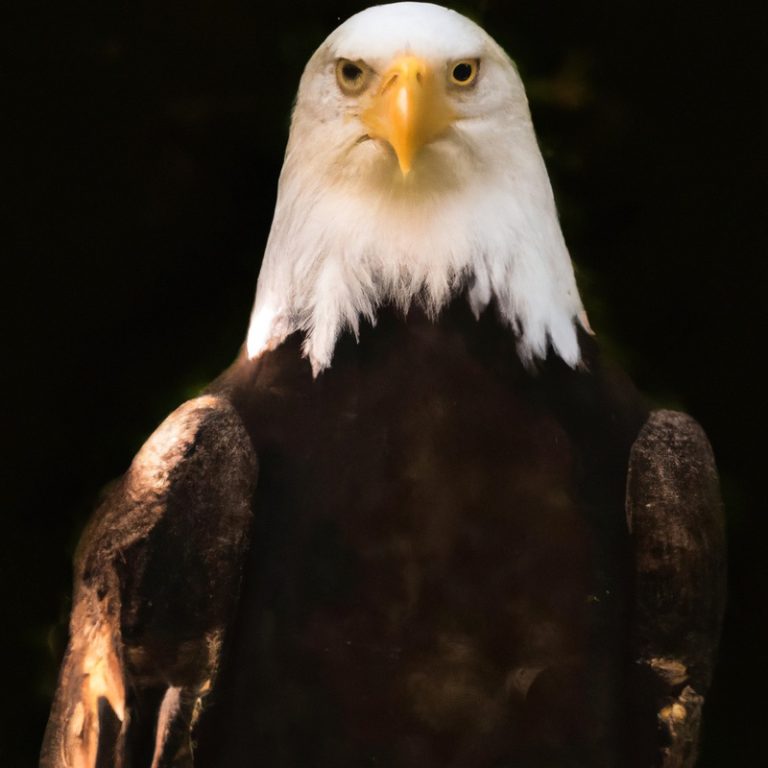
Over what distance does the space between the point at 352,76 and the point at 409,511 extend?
826 mm

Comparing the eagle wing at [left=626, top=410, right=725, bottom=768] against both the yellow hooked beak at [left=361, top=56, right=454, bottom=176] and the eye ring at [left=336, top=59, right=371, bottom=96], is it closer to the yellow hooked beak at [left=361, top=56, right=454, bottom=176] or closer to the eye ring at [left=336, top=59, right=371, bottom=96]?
the yellow hooked beak at [left=361, top=56, right=454, bottom=176]

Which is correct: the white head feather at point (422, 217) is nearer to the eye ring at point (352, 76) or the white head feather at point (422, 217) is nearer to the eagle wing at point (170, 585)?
the eye ring at point (352, 76)

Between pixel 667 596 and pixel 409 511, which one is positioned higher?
pixel 409 511

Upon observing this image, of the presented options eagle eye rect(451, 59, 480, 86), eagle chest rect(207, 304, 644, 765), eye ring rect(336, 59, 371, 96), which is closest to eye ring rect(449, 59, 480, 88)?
eagle eye rect(451, 59, 480, 86)

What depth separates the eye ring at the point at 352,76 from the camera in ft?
11.4

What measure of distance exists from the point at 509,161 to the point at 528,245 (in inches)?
6.4

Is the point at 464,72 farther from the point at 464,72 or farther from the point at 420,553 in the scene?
the point at 420,553

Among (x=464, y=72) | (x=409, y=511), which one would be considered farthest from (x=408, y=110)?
(x=409, y=511)

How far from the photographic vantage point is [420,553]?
338 centimetres

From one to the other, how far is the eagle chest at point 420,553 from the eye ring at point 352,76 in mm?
454

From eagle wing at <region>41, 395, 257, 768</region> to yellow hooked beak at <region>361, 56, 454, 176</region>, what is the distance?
58 centimetres

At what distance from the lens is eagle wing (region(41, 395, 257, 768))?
3.36 metres

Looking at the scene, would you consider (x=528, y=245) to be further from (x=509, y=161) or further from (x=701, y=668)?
(x=701, y=668)

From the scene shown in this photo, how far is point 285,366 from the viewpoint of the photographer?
3492mm
